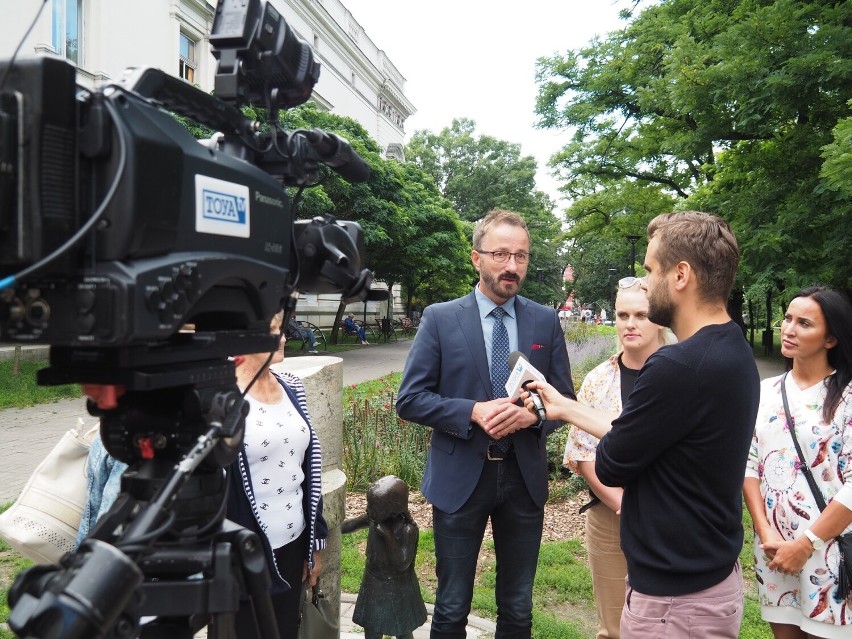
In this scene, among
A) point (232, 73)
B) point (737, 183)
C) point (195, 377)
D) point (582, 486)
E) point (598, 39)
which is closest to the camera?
point (195, 377)

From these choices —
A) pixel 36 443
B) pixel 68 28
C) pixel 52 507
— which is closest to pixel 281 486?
pixel 52 507

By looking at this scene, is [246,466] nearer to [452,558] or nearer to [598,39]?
[452,558]

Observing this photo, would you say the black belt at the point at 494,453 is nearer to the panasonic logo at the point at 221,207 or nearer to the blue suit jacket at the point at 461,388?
the blue suit jacket at the point at 461,388

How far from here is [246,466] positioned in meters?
2.69

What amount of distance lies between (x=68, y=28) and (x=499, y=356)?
17.3m

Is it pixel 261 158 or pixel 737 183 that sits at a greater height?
pixel 737 183

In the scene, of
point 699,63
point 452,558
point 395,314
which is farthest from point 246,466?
point 395,314

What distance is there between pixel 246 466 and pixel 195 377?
1.45 meters

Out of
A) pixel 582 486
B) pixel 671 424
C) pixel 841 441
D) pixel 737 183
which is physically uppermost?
pixel 737 183

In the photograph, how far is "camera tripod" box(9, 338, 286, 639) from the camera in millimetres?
1236

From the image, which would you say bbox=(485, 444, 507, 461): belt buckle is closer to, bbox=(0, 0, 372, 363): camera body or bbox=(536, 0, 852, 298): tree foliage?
bbox=(0, 0, 372, 363): camera body

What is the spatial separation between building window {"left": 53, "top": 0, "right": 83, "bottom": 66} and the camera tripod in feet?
56.0

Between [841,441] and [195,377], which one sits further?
[841,441]

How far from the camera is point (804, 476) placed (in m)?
2.93
